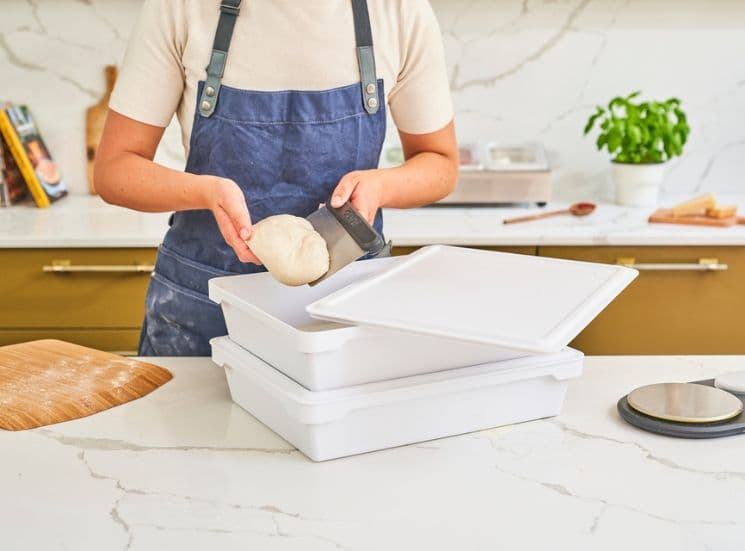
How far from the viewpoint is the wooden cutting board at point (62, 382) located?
Result: 4.12 ft

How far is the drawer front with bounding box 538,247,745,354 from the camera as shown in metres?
2.46

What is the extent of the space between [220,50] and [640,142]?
5.01 ft

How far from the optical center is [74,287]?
251cm

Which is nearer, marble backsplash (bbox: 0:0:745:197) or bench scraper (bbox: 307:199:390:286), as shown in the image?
bench scraper (bbox: 307:199:390:286)

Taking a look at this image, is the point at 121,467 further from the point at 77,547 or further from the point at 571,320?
the point at 571,320

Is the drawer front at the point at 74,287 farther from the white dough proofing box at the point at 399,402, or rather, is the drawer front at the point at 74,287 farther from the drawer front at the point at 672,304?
the white dough proofing box at the point at 399,402

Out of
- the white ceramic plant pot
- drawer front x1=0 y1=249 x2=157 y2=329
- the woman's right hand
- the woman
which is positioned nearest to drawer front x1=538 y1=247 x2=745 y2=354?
the white ceramic plant pot

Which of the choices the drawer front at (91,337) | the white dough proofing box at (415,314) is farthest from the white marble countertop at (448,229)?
the white dough proofing box at (415,314)

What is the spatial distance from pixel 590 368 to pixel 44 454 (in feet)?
2.47

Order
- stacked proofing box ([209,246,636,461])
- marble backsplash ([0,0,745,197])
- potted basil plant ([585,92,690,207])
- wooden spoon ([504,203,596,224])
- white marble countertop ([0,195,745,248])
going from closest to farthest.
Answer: stacked proofing box ([209,246,636,461]) < white marble countertop ([0,195,745,248]) < wooden spoon ([504,203,596,224]) < potted basil plant ([585,92,690,207]) < marble backsplash ([0,0,745,197])

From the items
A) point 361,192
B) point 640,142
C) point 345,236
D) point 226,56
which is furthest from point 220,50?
point 640,142

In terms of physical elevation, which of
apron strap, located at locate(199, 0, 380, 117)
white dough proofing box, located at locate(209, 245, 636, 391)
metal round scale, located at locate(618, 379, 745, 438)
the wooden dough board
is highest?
apron strap, located at locate(199, 0, 380, 117)

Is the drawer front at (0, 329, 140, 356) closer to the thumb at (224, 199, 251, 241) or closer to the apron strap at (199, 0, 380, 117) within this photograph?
the apron strap at (199, 0, 380, 117)

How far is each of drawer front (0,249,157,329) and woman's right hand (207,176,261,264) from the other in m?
1.21
